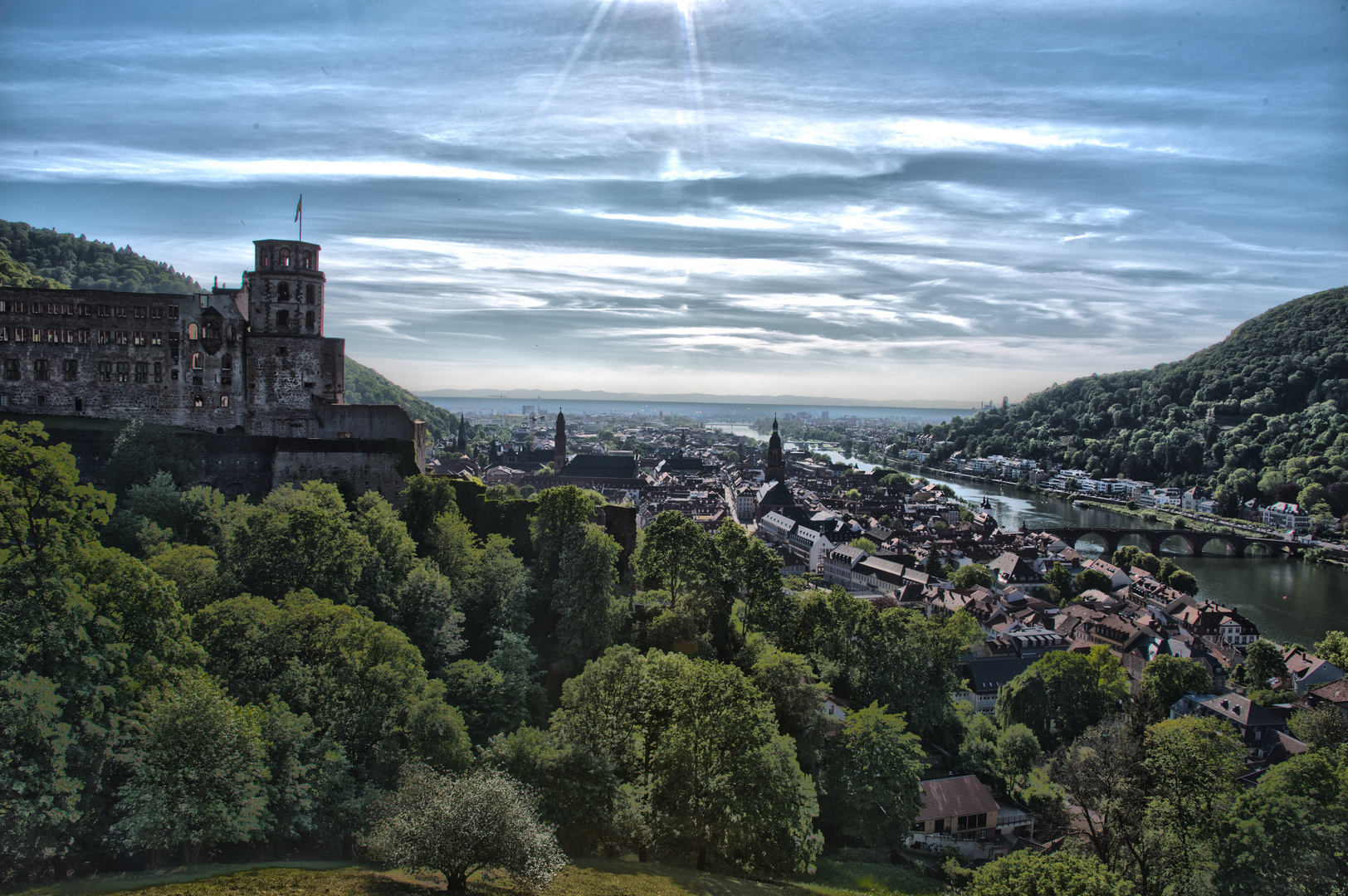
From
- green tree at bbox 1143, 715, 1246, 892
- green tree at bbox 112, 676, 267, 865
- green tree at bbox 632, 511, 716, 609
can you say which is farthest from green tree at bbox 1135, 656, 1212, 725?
green tree at bbox 112, 676, 267, 865

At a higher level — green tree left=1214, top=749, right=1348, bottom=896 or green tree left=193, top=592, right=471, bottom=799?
green tree left=193, top=592, right=471, bottom=799

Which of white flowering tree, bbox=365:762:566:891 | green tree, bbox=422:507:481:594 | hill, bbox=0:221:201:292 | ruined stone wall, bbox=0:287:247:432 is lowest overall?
white flowering tree, bbox=365:762:566:891

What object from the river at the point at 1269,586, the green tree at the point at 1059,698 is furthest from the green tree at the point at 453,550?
the river at the point at 1269,586

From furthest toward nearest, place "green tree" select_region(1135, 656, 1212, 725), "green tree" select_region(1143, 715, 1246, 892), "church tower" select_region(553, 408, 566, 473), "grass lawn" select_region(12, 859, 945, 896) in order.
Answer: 1. "church tower" select_region(553, 408, 566, 473)
2. "green tree" select_region(1135, 656, 1212, 725)
3. "green tree" select_region(1143, 715, 1246, 892)
4. "grass lawn" select_region(12, 859, 945, 896)

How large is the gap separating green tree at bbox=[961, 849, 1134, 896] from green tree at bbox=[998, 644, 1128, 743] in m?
18.9

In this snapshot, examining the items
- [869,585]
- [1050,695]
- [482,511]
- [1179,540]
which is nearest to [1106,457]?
[1179,540]

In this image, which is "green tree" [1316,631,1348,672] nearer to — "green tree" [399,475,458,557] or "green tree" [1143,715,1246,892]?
"green tree" [1143,715,1246,892]

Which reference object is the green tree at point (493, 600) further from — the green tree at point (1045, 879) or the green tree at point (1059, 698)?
the green tree at point (1059, 698)

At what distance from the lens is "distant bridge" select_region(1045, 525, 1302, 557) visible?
87562 mm

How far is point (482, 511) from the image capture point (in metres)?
33.6

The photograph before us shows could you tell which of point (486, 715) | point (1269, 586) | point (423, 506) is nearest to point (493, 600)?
point (423, 506)

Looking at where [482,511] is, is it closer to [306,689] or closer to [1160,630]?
[306,689]

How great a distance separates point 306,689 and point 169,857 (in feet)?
14.1

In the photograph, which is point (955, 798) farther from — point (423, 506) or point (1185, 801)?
point (423, 506)
